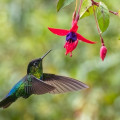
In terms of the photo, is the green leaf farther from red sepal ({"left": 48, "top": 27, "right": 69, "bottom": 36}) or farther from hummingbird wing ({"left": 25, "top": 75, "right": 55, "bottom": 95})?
hummingbird wing ({"left": 25, "top": 75, "right": 55, "bottom": 95})

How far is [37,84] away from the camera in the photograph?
5.22 feet

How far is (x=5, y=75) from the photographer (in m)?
3.39

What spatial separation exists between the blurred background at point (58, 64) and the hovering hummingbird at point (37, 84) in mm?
1038

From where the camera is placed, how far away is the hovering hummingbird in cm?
159

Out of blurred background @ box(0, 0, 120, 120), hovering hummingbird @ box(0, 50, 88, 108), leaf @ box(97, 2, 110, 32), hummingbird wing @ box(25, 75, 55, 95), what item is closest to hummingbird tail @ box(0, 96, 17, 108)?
hovering hummingbird @ box(0, 50, 88, 108)

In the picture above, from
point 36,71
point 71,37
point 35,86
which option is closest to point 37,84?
point 35,86

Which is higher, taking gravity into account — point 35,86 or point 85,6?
point 85,6

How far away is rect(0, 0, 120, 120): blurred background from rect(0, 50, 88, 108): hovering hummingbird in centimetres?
104

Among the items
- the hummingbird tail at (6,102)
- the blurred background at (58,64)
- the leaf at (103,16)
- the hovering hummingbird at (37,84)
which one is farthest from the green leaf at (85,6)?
the blurred background at (58,64)

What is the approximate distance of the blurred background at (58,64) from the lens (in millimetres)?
2961

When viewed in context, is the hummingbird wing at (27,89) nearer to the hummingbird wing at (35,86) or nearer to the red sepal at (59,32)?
the hummingbird wing at (35,86)

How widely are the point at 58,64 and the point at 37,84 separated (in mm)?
2051

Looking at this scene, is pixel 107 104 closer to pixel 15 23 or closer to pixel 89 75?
pixel 89 75

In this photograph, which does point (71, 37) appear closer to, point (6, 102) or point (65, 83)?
point (65, 83)
